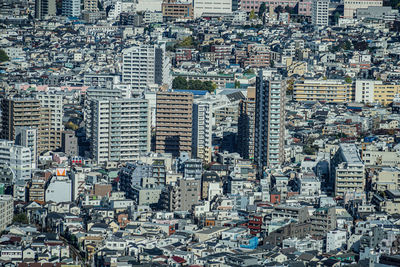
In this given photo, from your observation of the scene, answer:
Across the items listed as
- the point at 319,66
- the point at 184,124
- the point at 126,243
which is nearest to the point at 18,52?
the point at 319,66

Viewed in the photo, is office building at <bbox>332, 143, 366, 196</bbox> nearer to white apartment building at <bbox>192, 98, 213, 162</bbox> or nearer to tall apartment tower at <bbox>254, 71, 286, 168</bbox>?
tall apartment tower at <bbox>254, 71, 286, 168</bbox>

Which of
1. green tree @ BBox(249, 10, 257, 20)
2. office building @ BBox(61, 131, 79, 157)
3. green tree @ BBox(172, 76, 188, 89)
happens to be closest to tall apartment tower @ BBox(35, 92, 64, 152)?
office building @ BBox(61, 131, 79, 157)

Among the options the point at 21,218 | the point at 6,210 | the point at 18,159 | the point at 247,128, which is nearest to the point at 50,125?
the point at 18,159

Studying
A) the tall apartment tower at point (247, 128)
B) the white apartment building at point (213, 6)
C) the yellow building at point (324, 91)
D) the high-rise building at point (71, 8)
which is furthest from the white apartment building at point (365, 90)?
the high-rise building at point (71, 8)

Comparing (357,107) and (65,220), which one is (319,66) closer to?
(357,107)

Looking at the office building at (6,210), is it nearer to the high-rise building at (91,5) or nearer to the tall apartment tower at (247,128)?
the tall apartment tower at (247,128)

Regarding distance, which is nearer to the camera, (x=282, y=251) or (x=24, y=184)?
(x=282, y=251)

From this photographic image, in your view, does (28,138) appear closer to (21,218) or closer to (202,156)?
(202,156)
